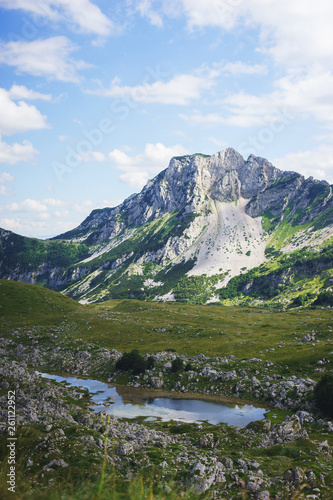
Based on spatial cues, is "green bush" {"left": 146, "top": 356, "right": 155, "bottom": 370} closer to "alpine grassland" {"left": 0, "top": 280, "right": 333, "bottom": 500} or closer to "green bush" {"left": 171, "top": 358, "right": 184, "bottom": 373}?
"alpine grassland" {"left": 0, "top": 280, "right": 333, "bottom": 500}

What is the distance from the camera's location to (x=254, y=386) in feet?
213

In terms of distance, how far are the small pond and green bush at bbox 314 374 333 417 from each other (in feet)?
33.4

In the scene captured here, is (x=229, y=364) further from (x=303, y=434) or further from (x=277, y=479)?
(x=277, y=479)

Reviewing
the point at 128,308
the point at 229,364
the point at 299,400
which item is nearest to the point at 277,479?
the point at 299,400

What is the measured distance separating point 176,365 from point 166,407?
634 inches

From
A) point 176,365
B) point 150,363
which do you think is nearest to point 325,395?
point 176,365

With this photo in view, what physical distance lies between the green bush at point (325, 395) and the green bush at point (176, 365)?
1302 inches

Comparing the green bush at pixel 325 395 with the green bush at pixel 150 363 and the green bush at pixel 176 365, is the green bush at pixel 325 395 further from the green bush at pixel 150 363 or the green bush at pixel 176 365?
the green bush at pixel 150 363

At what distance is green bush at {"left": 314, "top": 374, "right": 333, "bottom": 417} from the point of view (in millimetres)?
48653

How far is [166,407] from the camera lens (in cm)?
6084
